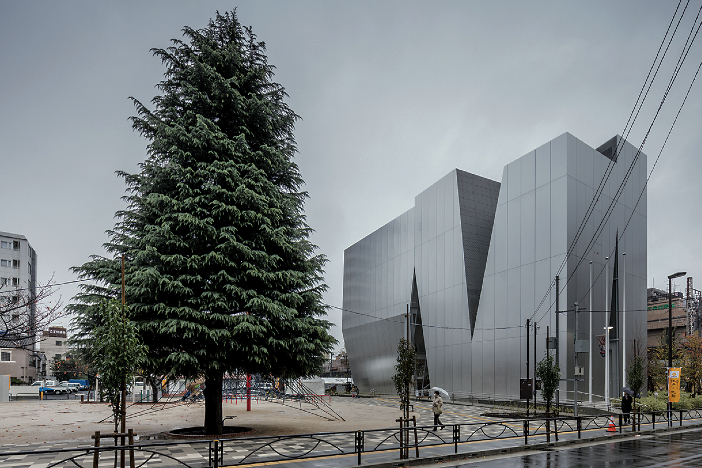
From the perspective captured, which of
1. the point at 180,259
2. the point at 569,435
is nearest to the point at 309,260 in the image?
the point at 180,259

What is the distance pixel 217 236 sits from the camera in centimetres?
2128

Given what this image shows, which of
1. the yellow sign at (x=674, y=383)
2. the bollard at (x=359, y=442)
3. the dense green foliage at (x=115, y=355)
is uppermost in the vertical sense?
the dense green foliage at (x=115, y=355)

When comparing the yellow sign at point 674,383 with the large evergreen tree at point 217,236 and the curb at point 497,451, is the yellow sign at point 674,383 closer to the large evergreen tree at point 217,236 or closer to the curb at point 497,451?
the curb at point 497,451

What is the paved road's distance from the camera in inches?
629

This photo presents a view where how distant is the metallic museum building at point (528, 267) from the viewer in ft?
126

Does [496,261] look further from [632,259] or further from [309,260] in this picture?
[309,260]

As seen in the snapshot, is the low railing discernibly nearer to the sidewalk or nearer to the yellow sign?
the sidewalk

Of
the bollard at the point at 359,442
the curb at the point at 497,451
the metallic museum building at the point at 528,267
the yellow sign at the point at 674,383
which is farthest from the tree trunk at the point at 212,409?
the yellow sign at the point at 674,383

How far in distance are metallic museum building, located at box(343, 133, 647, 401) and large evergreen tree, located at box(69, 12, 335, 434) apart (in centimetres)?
1466

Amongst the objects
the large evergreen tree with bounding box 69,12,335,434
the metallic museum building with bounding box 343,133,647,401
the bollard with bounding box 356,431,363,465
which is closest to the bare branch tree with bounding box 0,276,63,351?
the large evergreen tree with bounding box 69,12,335,434

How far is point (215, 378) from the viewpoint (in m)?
21.2

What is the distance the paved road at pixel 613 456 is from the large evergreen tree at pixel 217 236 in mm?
8775

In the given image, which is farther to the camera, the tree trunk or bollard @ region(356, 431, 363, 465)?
the tree trunk

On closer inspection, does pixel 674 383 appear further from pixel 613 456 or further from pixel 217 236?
pixel 217 236
